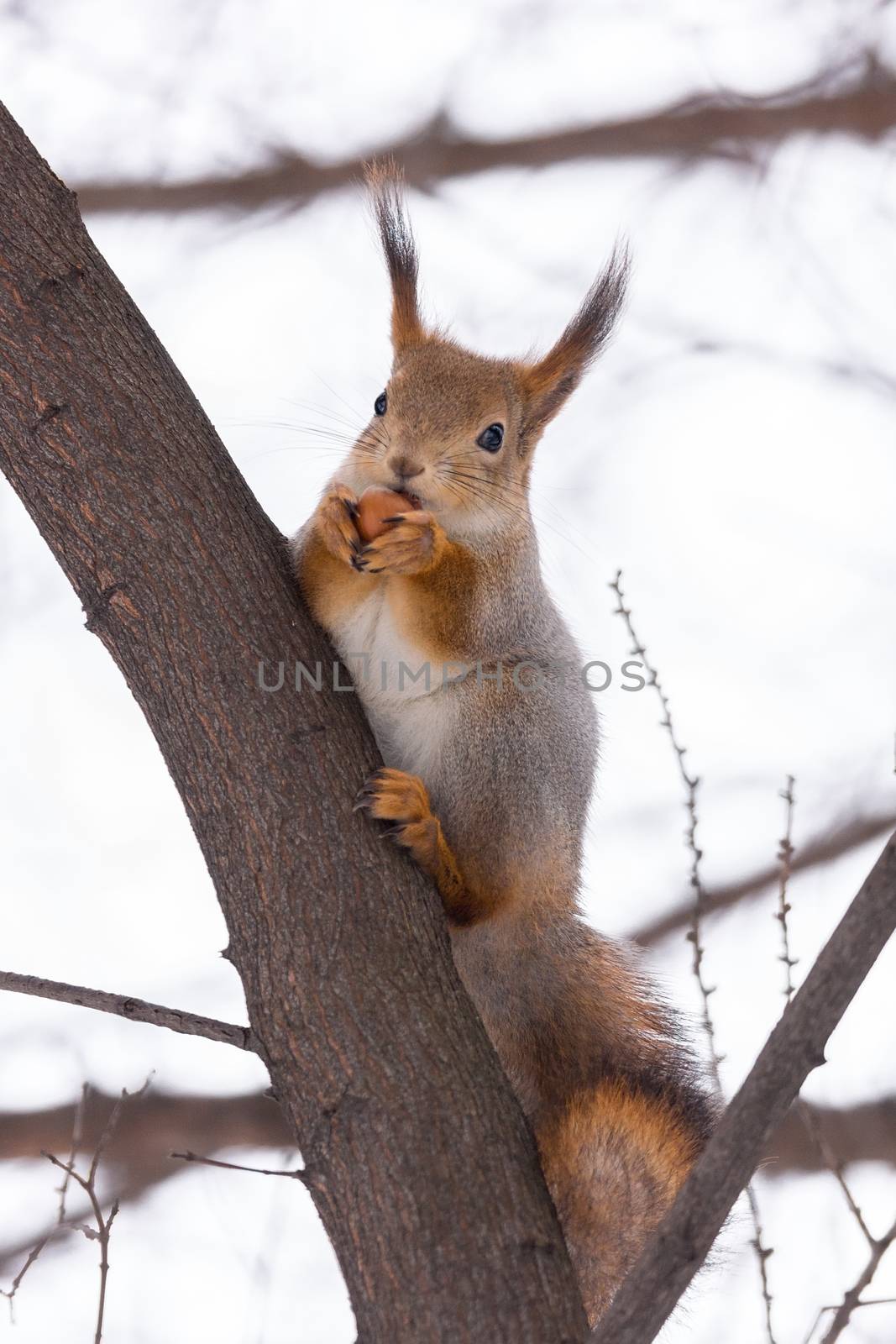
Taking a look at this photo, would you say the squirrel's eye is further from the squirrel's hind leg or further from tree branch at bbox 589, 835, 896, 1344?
tree branch at bbox 589, 835, 896, 1344

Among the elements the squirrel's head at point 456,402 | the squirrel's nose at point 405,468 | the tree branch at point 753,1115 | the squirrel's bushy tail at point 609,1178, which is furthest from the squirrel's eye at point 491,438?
the tree branch at point 753,1115

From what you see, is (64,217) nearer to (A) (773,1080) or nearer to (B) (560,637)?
(B) (560,637)

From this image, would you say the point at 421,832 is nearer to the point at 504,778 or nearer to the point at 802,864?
the point at 504,778

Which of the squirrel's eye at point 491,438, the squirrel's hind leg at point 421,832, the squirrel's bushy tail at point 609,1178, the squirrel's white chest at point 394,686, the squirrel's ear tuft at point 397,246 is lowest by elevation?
the squirrel's bushy tail at point 609,1178

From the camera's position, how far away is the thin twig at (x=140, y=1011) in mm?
1816

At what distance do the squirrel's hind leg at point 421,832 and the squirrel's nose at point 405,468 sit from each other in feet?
1.66

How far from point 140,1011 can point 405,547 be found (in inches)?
30.9

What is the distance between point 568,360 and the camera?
2734 mm

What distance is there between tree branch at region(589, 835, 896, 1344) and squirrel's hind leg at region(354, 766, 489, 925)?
0.68 meters


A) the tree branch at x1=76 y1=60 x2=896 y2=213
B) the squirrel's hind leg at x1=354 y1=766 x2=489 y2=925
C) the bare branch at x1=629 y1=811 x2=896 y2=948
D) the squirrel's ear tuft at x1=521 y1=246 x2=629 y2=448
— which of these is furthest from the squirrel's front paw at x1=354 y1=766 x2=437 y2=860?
the tree branch at x1=76 y1=60 x2=896 y2=213

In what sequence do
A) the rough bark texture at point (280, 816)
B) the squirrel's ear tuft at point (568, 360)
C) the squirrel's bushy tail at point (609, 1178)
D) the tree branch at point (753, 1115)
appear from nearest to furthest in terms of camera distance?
the tree branch at point (753, 1115) → the rough bark texture at point (280, 816) → the squirrel's bushy tail at point (609, 1178) → the squirrel's ear tuft at point (568, 360)

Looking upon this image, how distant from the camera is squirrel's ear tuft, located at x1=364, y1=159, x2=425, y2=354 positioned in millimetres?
2646

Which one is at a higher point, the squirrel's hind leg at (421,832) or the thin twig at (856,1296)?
the squirrel's hind leg at (421,832)

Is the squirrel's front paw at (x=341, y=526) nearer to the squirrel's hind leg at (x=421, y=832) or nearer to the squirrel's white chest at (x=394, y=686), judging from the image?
the squirrel's white chest at (x=394, y=686)
